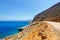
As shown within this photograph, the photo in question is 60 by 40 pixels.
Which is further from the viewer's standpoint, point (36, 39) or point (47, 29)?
point (47, 29)

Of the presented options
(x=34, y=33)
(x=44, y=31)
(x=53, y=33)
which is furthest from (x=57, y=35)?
(x=34, y=33)

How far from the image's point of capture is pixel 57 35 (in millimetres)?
13844

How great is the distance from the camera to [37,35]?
13.9 meters

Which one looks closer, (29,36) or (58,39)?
(58,39)

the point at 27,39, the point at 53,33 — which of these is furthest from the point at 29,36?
the point at 53,33

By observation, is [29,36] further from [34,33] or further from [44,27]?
[44,27]

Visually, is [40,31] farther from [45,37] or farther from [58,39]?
[58,39]

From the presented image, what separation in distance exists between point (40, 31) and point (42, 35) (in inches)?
32.1

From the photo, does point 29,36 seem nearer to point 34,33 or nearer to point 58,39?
point 34,33

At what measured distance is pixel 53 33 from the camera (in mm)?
13844

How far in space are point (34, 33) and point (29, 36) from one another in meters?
0.61

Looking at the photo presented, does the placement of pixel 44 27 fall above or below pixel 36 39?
above

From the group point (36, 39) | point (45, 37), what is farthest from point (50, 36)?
point (36, 39)

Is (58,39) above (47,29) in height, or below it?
below
